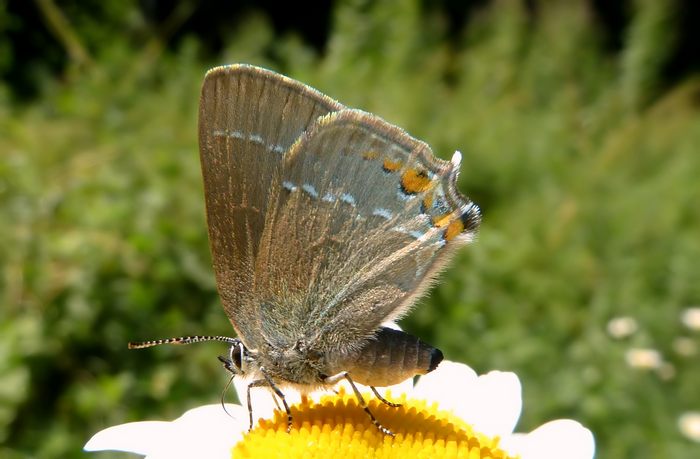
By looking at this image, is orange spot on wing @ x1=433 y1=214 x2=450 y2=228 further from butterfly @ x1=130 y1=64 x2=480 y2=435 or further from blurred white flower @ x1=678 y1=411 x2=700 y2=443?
blurred white flower @ x1=678 y1=411 x2=700 y2=443

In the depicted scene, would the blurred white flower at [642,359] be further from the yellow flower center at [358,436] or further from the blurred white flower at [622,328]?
the yellow flower center at [358,436]

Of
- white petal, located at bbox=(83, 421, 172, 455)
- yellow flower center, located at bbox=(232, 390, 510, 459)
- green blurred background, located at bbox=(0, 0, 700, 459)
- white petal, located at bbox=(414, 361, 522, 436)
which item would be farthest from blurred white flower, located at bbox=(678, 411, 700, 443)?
white petal, located at bbox=(83, 421, 172, 455)

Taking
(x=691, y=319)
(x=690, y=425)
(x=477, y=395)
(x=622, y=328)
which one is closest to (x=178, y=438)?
(x=477, y=395)

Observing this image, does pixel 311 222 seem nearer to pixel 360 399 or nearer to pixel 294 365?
pixel 294 365

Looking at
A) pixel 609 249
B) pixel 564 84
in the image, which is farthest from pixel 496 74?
pixel 609 249

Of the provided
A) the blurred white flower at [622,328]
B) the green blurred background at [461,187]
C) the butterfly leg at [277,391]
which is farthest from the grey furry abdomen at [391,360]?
the blurred white flower at [622,328]

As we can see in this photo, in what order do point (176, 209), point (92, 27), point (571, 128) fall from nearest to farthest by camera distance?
point (176, 209) → point (92, 27) → point (571, 128)

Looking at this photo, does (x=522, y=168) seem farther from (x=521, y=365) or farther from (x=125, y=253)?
(x=125, y=253)
